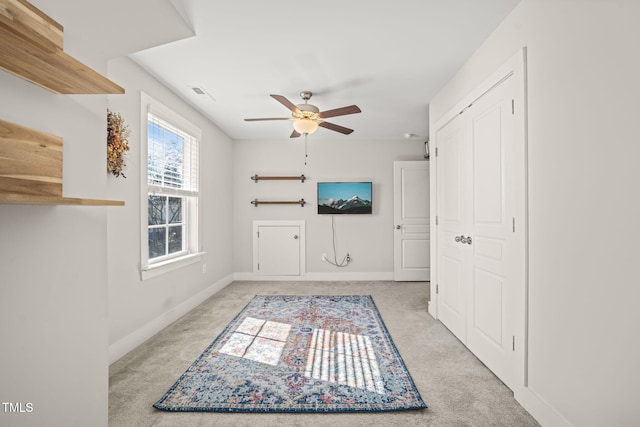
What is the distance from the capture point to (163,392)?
2084mm

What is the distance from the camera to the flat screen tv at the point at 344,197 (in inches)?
220

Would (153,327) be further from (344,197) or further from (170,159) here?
(344,197)

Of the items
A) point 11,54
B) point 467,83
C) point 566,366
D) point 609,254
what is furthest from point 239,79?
point 566,366

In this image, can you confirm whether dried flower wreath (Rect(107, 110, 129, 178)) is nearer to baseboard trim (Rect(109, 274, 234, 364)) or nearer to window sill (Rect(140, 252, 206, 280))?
window sill (Rect(140, 252, 206, 280))

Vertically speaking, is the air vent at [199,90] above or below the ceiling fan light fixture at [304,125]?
above

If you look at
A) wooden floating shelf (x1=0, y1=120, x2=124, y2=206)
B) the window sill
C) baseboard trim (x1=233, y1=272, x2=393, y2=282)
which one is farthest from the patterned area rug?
baseboard trim (x1=233, y1=272, x2=393, y2=282)

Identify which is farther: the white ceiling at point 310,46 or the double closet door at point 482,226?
the double closet door at point 482,226

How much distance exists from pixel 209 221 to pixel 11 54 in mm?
3707

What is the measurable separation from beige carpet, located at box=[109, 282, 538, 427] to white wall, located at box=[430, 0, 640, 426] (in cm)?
31

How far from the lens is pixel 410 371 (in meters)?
2.38

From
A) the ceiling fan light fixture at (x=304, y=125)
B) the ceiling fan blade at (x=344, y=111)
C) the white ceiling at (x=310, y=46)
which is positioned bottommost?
the ceiling fan light fixture at (x=304, y=125)

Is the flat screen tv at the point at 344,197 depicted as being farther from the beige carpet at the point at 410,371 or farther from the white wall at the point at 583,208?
the white wall at the point at 583,208

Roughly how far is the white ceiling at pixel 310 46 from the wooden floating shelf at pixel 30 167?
0.54 m

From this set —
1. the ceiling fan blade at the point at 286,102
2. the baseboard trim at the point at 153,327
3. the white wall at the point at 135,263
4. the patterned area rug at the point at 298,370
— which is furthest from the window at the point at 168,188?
the ceiling fan blade at the point at 286,102
